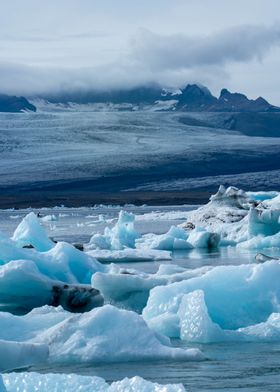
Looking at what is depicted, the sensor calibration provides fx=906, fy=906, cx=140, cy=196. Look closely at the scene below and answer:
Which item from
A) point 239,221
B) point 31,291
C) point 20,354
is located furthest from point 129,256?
point 20,354

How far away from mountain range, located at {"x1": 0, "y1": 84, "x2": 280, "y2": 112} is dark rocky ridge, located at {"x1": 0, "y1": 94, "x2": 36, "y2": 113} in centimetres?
148

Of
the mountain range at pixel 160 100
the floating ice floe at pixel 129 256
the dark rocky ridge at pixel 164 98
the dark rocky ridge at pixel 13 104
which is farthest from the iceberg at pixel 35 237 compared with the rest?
the dark rocky ridge at pixel 164 98

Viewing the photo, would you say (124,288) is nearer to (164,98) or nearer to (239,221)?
(239,221)

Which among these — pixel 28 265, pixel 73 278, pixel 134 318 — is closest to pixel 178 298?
pixel 134 318

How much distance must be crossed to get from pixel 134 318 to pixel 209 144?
57.0m

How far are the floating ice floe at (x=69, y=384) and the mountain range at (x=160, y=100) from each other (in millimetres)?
118981

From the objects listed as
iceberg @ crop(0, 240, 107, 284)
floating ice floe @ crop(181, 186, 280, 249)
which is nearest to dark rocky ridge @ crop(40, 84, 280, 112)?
floating ice floe @ crop(181, 186, 280, 249)

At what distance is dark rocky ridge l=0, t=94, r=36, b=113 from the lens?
386 ft

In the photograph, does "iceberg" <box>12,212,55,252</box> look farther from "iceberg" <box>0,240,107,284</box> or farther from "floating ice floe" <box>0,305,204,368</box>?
"floating ice floe" <box>0,305,204,368</box>

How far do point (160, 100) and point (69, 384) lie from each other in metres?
129

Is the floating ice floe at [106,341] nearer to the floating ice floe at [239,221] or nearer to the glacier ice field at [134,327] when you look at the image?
the glacier ice field at [134,327]

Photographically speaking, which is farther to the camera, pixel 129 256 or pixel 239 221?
pixel 239 221

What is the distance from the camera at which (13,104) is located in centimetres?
11862

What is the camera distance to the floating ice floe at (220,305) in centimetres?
602
